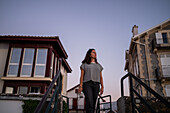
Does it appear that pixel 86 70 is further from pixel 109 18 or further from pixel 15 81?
pixel 15 81

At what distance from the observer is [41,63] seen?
1270cm

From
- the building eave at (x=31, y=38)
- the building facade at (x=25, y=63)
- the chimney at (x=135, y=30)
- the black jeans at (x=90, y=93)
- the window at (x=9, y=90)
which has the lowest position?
the black jeans at (x=90, y=93)

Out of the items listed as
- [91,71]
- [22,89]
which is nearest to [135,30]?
[22,89]

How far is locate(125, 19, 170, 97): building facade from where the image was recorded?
14992 millimetres

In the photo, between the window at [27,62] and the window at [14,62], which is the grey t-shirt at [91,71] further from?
the window at [14,62]

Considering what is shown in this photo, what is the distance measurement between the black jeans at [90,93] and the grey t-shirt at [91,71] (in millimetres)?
87

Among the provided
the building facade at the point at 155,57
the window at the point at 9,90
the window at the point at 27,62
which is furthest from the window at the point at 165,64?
the window at the point at 9,90

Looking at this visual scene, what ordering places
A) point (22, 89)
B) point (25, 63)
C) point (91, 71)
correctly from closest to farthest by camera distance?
point (91, 71), point (22, 89), point (25, 63)

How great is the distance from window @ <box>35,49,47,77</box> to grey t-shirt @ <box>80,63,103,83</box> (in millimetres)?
9278

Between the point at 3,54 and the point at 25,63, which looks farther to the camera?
the point at 3,54

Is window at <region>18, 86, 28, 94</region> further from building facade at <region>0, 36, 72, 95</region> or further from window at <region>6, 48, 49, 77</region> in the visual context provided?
window at <region>6, 48, 49, 77</region>

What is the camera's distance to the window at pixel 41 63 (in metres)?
12.5

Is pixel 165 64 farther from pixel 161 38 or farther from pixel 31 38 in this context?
pixel 31 38

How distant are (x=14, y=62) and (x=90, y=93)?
424 inches
